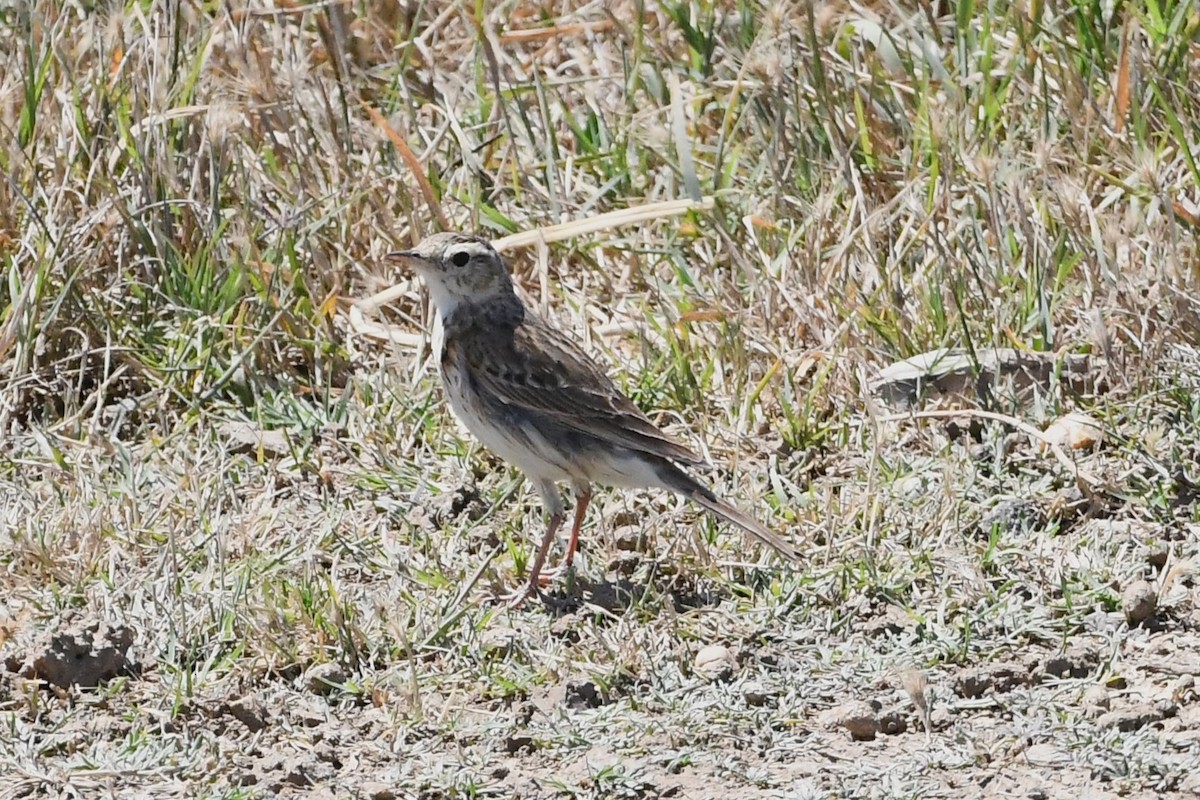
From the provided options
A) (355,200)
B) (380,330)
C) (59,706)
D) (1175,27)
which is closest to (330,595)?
(59,706)

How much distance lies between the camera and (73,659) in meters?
5.46

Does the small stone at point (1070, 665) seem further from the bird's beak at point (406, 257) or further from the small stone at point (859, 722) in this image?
the bird's beak at point (406, 257)

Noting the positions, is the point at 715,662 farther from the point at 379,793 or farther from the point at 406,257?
→ the point at 406,257

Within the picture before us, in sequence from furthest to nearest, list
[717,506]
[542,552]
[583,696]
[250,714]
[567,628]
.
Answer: [542,552] → [717,506] → [567,628] → [583,696] → [250,714]

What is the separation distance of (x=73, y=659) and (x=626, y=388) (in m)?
2.37

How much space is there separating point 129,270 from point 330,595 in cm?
219

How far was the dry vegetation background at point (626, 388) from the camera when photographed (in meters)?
5.20

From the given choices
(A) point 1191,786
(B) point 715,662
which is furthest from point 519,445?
(A) point 1191,786

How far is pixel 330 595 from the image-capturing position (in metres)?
5.77

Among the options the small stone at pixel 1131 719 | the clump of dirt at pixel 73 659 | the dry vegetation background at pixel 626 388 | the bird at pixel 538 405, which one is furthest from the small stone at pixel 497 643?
the small stone at pixel 1131 719

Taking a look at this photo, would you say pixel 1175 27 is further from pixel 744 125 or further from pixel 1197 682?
pixel 1197 682

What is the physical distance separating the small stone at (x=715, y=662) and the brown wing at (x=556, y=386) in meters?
0.81

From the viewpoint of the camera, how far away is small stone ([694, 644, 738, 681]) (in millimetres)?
5465

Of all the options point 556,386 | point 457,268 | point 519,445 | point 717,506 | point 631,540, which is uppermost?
point 457,268
